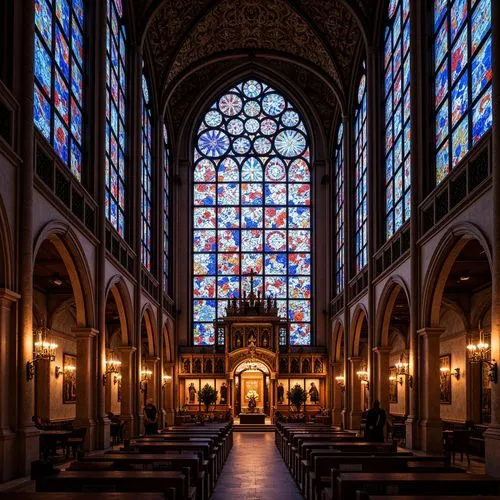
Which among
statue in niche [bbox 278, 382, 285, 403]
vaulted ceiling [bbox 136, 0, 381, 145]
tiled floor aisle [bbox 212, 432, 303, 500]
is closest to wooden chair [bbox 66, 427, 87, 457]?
tiled floor aisle [bbox 212, 432, 303, 500]

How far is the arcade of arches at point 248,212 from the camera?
58.2 feet

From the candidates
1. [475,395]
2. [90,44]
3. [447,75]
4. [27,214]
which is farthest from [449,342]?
[27,214]

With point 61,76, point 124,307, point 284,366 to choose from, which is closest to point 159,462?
point 61,76

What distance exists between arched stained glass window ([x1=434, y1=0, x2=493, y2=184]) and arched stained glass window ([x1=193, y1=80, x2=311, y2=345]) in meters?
25.6

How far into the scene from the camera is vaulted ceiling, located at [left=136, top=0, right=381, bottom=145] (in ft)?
120

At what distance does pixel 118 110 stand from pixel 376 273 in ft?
38.5

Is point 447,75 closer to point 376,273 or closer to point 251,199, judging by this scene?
point 376,273

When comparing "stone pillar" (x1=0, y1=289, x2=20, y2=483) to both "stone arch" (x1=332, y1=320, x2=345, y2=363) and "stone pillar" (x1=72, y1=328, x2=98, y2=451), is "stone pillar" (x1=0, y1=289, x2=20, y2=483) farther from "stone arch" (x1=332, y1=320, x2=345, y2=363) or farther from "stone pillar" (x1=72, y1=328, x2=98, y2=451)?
"stone arch" (x1=332, y1=320, x2=345, y2=363)

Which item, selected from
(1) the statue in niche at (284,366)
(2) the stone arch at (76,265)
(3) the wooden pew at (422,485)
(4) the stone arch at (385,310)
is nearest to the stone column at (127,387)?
(2) the stone arch at (76,265)

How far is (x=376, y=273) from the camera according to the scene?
3123 cm

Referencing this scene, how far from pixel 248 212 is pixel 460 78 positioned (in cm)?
2880

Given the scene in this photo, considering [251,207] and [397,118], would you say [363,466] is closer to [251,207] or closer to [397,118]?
[397,118]

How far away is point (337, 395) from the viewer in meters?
43.6

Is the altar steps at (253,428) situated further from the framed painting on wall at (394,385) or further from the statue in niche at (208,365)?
the framed painting on wall at (394,385)
